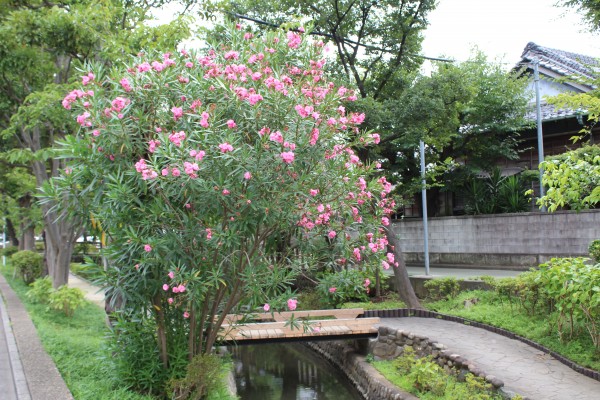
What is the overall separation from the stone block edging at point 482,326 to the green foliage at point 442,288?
3.04 feet

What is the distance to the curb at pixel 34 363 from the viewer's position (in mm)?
6180

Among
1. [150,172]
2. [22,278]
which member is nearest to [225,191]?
[150,172]

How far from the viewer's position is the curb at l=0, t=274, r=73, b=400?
618cm

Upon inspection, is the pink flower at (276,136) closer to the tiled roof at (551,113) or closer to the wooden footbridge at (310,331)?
the wooden footbridge at (310,331)

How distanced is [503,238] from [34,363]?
14397 mm

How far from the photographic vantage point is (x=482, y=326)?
1017 cm

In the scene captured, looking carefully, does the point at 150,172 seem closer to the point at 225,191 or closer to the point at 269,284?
the point at 225,191

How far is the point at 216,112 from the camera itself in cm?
548

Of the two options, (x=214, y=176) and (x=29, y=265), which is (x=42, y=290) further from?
(x=214, y=176)

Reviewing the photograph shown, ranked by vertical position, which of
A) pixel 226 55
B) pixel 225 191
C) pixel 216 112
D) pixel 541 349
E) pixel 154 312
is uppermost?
pixel 226 55

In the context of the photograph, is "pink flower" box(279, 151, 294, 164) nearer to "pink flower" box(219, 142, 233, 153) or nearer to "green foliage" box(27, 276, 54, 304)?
"pink flower" box(219, 142, 233, 153)

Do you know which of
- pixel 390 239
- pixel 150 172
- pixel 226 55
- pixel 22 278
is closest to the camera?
pixel 150 172

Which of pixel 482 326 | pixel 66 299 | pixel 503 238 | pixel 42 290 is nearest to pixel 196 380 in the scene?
pixel 482 326

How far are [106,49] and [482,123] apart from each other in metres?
13.9
